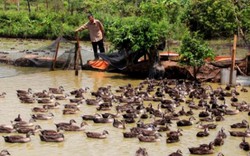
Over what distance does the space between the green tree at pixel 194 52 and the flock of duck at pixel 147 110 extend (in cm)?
88

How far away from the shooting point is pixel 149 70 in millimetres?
25359

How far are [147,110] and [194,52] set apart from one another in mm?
6818

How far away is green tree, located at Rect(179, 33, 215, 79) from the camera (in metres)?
23.7

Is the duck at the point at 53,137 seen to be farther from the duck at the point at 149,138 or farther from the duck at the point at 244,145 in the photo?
the duck at the point at 244,145

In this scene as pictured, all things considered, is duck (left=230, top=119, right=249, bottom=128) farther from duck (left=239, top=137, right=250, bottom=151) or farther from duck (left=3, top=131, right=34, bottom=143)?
duck (left=3, top=131, right=34, bottom=143)

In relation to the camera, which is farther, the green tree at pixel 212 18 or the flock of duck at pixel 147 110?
the green tree at pixel 212 18

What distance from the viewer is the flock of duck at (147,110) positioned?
15000mm

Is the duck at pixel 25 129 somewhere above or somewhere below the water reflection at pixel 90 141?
above

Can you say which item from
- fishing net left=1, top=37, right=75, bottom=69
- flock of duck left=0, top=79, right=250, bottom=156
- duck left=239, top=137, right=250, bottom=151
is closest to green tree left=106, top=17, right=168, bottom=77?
flock of duck left=0, top=79, right=250, bottom=156

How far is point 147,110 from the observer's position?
17906 mm

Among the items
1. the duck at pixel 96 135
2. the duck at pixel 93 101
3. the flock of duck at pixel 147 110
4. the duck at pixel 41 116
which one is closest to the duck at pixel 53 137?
the flock of duck at pixel 147 110

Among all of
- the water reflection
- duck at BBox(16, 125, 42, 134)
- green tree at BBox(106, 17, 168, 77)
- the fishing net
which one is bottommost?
the water reflection

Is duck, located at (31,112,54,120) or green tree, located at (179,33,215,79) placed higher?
green tree, located at (179,33,215,79)

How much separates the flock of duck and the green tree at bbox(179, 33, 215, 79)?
2.88 feet
